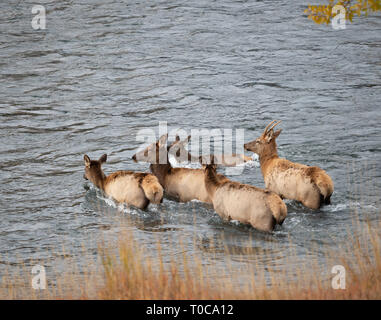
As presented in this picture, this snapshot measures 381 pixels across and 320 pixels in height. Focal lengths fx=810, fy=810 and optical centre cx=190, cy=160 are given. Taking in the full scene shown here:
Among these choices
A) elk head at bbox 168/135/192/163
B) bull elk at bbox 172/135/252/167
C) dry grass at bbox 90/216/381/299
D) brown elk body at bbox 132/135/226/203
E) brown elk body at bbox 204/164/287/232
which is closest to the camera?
dry grass at bbox 90/216/381/299

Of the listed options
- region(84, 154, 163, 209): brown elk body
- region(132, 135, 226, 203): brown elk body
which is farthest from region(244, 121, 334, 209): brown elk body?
region(84, 154, 163, 209): brown elk body

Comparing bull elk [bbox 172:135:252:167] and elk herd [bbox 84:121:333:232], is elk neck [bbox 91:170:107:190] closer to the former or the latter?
elk herd [bbox 84:121:333:232]

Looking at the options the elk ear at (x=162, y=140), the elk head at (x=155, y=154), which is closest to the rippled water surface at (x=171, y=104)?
the elk head at (x=155, y=154)

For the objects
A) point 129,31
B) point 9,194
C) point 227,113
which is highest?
point 129,31

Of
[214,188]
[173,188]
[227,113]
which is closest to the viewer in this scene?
[214,188]

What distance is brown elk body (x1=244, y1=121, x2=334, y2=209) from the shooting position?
12.1m

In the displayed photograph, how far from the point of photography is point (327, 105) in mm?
18344

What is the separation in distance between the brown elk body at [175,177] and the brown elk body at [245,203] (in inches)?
24.2

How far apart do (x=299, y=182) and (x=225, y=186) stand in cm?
118

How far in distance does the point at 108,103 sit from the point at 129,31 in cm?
645

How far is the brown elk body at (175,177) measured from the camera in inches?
509

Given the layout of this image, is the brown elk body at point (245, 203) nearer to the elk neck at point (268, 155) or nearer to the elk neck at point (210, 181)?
the elk neck at point (210, 181)
